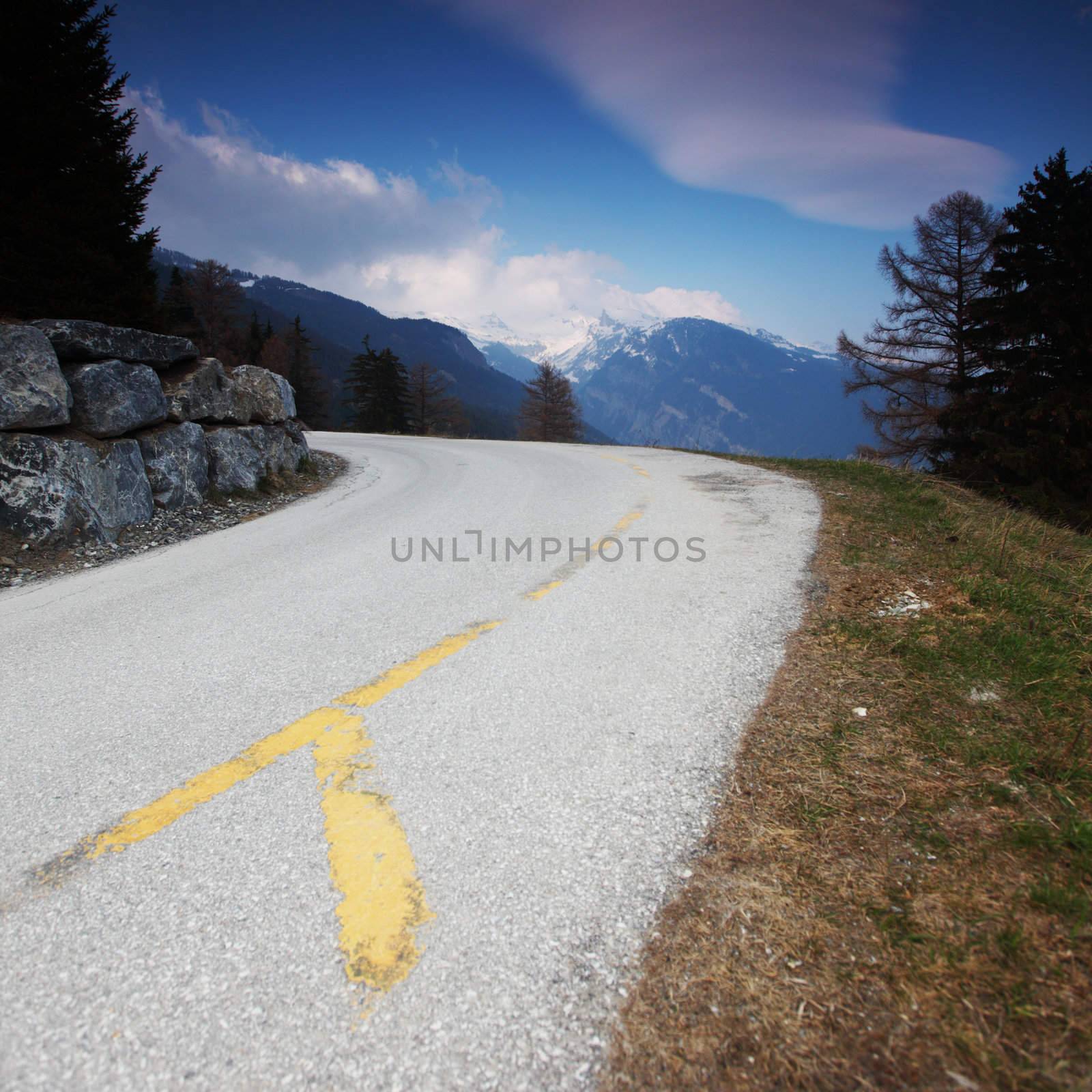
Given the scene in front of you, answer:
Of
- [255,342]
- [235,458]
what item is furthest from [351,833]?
[255,342]

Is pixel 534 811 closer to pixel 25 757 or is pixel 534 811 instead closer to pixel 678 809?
pixel 678 809

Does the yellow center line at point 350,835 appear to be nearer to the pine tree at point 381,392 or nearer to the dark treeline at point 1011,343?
the dark treeline at point 1011,343

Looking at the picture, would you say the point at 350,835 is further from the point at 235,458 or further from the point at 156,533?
the point at 235,458

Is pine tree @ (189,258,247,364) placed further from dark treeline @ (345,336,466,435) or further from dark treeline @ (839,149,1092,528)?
dark treeline @ (839,149,1092,528)

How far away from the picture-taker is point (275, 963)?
1.52 meters

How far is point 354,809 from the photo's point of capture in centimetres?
211

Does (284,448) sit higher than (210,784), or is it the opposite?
(284,448)

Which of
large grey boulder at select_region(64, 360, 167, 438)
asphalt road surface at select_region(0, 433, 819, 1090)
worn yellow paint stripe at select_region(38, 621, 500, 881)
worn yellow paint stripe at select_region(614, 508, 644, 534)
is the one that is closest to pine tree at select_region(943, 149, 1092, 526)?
worn yellow paint stripe at select_region(614, 508, 644, 534)

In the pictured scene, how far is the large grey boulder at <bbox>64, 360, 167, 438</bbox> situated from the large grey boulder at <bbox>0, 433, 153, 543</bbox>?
0.86ft

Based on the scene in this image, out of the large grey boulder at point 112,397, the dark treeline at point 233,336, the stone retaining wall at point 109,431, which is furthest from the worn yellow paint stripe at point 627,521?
the dark treeline at point 233,336

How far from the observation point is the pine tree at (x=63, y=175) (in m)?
7.40

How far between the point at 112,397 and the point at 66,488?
4.80ft

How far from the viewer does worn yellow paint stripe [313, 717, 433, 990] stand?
1.52 meters

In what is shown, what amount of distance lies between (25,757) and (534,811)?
2342 millimetres
